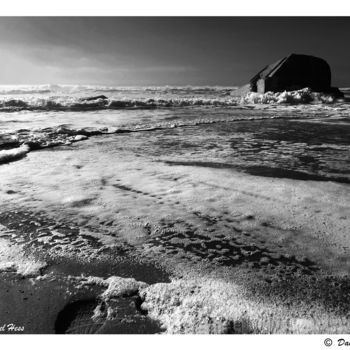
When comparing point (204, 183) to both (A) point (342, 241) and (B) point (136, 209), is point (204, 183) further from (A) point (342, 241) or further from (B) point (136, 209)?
(A) point (342, 241)

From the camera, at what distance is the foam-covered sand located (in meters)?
1.43

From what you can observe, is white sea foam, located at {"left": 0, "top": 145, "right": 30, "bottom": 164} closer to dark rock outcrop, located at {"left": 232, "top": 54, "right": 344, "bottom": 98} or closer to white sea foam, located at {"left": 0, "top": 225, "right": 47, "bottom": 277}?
white sea foam, located at {"left": 0, "top": 225, "right": 47, "bottom": 277}

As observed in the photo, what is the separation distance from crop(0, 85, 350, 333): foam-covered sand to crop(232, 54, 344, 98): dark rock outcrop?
1080cm

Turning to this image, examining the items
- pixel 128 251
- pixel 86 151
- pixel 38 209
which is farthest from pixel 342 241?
pixel 86 151

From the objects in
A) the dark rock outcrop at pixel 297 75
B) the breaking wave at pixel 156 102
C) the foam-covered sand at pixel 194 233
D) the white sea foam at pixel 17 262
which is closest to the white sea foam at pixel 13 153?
the foam-covered sand at pixel 194 233

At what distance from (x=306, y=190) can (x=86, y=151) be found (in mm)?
3036

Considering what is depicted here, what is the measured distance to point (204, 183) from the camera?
2949mm

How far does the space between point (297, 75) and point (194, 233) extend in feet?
46.8

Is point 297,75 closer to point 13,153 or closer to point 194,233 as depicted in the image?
point 13,153

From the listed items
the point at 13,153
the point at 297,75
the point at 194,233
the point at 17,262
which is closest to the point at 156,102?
the point at 297,75

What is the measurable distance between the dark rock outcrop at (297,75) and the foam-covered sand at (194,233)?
10.8 metres

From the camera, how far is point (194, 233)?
2.04 m

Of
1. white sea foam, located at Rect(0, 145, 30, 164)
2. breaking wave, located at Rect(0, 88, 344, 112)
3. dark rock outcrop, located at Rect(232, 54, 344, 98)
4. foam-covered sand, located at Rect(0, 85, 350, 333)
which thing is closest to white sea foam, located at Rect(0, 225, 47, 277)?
foam-covered sand, located at Rect(0, 85, 350, 333)
